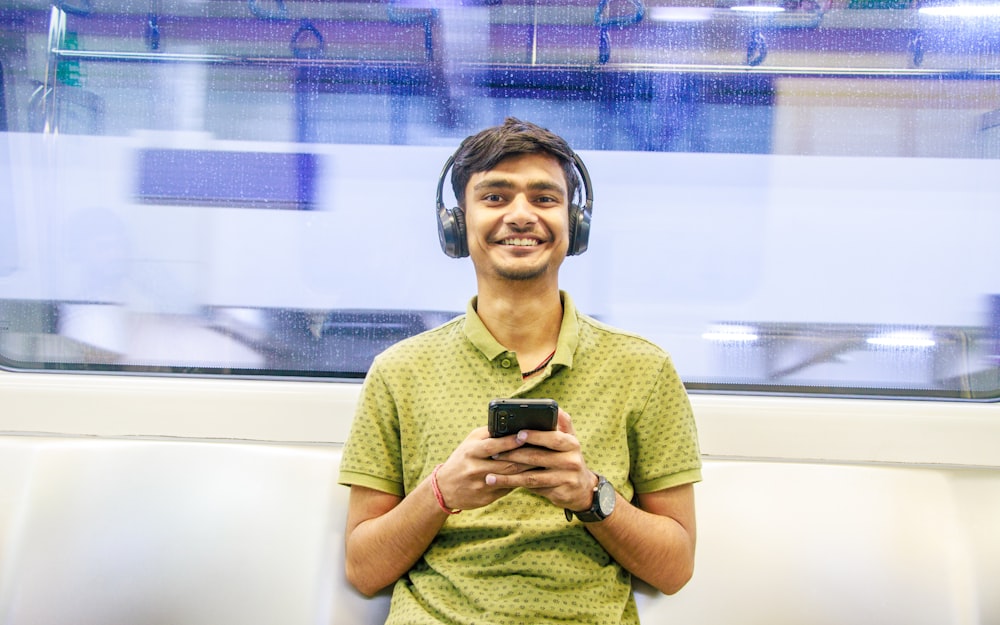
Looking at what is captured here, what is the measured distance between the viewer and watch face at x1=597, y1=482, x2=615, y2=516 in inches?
55.2

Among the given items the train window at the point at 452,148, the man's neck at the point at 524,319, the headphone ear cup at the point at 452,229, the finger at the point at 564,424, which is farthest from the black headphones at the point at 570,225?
the finger at the point at 564,424

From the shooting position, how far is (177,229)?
7.02 ft

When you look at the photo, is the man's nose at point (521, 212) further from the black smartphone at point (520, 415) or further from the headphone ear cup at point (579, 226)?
the black smartphone at point (520, 415)

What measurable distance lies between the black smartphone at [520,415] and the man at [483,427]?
156 mm

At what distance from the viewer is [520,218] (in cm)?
161

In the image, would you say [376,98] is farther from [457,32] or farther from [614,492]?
[614,492]

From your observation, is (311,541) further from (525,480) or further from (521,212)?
(521,212)

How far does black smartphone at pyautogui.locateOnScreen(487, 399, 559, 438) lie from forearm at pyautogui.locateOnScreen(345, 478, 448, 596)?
0.25 metres

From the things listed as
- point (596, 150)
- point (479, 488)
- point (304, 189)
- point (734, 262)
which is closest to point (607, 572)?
point (479, 488)

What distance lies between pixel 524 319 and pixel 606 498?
445 millimetres

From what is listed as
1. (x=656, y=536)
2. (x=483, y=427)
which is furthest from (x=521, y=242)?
(x=656, y=536)

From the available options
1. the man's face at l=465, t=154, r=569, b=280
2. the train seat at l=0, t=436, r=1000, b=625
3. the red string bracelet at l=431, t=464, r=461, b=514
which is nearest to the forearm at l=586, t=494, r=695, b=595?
the train seat at l=0, t=436, r=1000, b=625

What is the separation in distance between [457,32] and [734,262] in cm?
97

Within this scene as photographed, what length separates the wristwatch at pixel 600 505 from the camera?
4.61 feet
